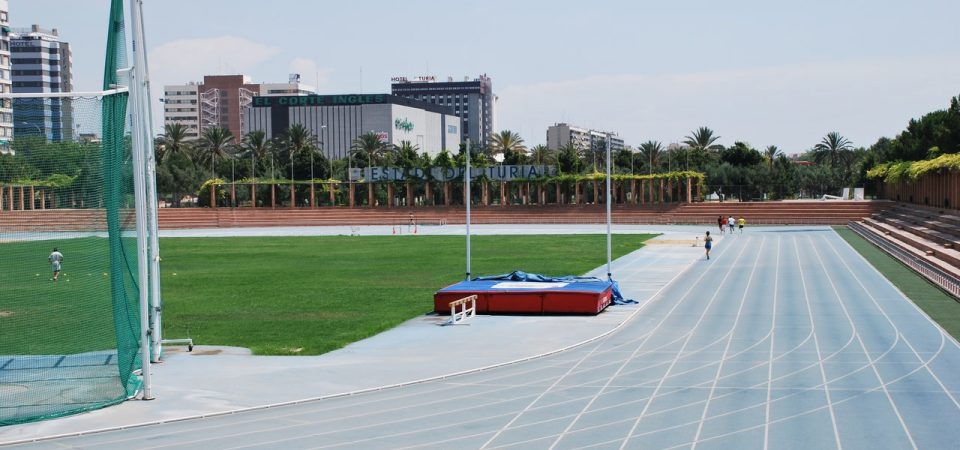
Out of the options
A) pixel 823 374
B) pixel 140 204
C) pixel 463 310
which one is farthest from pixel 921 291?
pixel 140 204

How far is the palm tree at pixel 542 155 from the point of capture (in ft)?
484

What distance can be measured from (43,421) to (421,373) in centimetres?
739

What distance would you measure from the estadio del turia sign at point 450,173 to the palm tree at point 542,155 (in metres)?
35.4

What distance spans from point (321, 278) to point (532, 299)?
15589 mm

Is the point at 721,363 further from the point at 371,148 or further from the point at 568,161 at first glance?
the point at 371,148

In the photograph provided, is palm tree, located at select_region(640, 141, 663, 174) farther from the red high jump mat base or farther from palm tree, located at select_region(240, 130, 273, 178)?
the red high jump mat base

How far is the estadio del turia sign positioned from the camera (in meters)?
111

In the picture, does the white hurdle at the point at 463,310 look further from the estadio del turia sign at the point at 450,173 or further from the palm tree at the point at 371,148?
the palm tree at the point at 371,148

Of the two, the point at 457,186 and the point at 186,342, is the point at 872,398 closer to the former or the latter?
the point at 186,342

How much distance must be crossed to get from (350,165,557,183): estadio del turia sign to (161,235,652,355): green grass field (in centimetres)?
3376

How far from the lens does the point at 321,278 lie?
4300cm

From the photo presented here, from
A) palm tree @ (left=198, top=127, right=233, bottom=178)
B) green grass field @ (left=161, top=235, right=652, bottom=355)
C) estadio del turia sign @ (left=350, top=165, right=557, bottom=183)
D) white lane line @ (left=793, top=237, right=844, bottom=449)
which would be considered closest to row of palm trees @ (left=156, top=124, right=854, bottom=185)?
palm tree @ (left=198, top=127, right=233, bottom=178)

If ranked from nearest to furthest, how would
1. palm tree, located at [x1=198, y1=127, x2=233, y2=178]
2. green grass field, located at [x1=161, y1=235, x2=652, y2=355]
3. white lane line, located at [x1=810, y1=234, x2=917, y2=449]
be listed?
white lane line, located at [x1=810, y1=234, x2=917, y2=449], green grass field, located at [x1=161, y1=235, x2=652, y2=355], palm tree, located at [x1=198, y1=127, x2=233, y2=178]

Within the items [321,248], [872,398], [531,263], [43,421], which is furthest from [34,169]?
[321,248]
